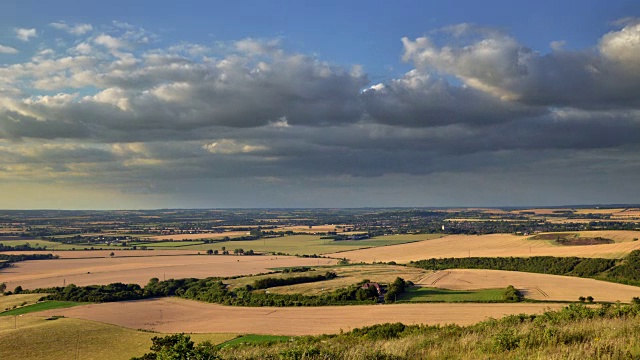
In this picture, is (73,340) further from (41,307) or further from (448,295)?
(448,295)

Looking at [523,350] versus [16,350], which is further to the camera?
[16,350]

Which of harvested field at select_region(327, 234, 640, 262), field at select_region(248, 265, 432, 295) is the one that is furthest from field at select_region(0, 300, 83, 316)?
harvested field at select_region(327, 234, 640, 262)

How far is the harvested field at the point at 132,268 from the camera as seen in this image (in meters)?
106

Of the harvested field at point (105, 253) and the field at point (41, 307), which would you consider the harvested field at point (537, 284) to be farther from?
the harvested field at point (105, 253)

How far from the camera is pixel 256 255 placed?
156875 mm

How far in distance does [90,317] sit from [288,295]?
30.1 m

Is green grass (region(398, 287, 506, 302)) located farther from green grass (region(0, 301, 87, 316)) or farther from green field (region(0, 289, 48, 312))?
green field (region(0, 289, 48, 312))

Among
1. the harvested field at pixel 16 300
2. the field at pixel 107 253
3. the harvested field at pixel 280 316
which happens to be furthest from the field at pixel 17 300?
the field at pixel 107 253

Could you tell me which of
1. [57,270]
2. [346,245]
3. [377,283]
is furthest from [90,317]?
[346,245]

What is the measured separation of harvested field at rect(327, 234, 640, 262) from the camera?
122 metres

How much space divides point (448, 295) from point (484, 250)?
7505cm

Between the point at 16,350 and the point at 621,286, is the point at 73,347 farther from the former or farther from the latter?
the point at 621,286

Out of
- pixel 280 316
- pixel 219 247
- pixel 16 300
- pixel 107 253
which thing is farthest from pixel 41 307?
pixel 219 247

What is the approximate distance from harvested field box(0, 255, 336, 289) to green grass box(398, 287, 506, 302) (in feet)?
151
